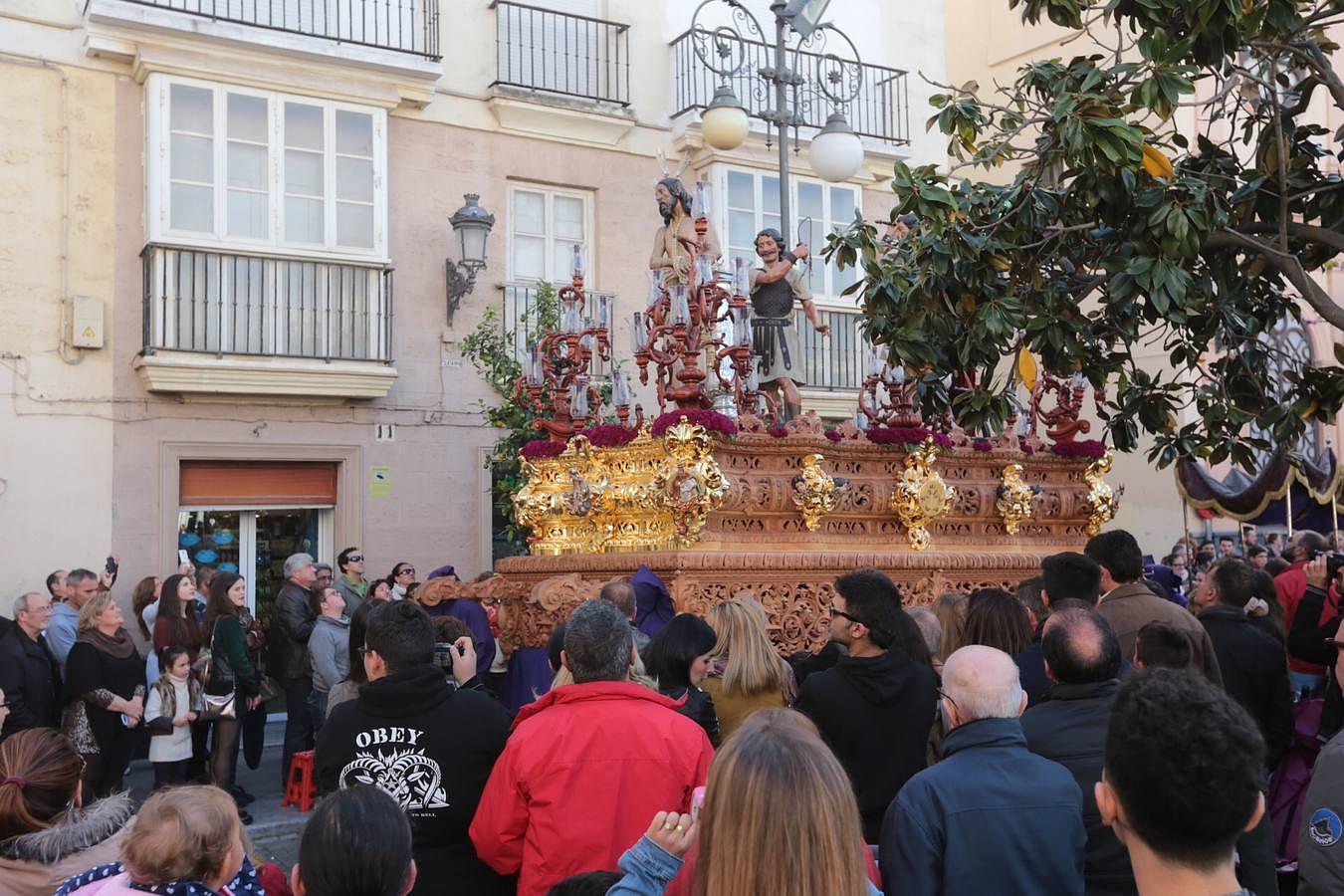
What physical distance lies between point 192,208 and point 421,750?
11.1 metres

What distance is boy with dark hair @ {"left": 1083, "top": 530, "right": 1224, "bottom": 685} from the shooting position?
5340 millimetres

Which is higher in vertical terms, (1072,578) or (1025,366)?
(1025,366)

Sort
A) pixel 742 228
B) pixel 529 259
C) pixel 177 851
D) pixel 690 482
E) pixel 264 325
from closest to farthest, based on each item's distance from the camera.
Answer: pixel 177 851
pixel 690 482
pixel 264 325
pixel 529 259
pixel 742 228

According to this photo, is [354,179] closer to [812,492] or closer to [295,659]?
[295,659]

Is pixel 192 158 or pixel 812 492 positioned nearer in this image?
pixel 812 492

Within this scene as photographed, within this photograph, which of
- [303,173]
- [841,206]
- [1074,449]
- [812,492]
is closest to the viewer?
[812,492]

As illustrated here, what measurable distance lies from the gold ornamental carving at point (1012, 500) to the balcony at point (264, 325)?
7139 millimetres

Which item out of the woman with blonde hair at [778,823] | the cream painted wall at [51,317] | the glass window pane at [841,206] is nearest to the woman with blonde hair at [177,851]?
the woman with blonde hair at [778,823]

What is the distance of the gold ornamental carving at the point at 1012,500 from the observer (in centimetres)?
962

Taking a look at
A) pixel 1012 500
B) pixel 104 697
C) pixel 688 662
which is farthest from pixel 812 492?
pixel 104 697

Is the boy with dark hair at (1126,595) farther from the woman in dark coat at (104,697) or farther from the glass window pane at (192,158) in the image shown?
the glass window pane at (192,158)

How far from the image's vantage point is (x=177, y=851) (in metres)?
2.99

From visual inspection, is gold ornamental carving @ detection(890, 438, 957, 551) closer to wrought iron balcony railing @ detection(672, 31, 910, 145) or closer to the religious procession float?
the religious procession float

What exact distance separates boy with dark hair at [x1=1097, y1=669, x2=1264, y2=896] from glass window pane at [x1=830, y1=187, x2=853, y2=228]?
15.7 m
